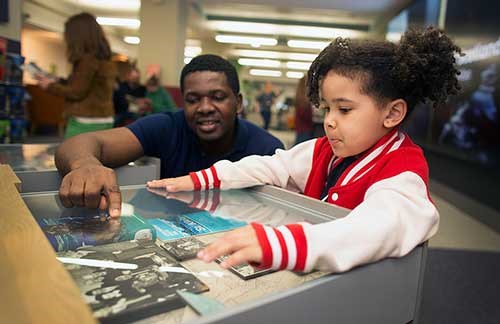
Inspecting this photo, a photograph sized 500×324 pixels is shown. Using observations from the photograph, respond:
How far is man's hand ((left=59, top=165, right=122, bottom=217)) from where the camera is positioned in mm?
845

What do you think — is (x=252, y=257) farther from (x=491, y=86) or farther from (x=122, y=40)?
(x=122, y=40)

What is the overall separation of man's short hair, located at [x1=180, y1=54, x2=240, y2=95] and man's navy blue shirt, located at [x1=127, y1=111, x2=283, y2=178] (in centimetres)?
18

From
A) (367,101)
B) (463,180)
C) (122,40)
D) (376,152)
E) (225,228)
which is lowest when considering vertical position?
(463,180)

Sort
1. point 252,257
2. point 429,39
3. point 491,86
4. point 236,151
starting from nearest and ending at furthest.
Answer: point 252,257 < point 429,39 < point 236,151 < point 491,86

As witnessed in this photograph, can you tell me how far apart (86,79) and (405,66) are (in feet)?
6.41

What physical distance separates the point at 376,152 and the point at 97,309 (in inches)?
27.6

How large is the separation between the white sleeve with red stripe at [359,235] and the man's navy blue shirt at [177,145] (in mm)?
933

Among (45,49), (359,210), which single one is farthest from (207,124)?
(45,49)

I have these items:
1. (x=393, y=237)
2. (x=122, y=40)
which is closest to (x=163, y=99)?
(x=393, y=237)

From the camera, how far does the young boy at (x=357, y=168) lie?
0.56 metres

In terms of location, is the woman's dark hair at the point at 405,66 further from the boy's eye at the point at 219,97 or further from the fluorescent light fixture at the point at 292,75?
the fluorescent light fixture at the point at 292,75

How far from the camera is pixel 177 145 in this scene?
5.19 feet

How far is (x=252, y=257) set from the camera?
1.79 feet

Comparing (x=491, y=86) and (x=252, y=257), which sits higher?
(x=491, y=86)
